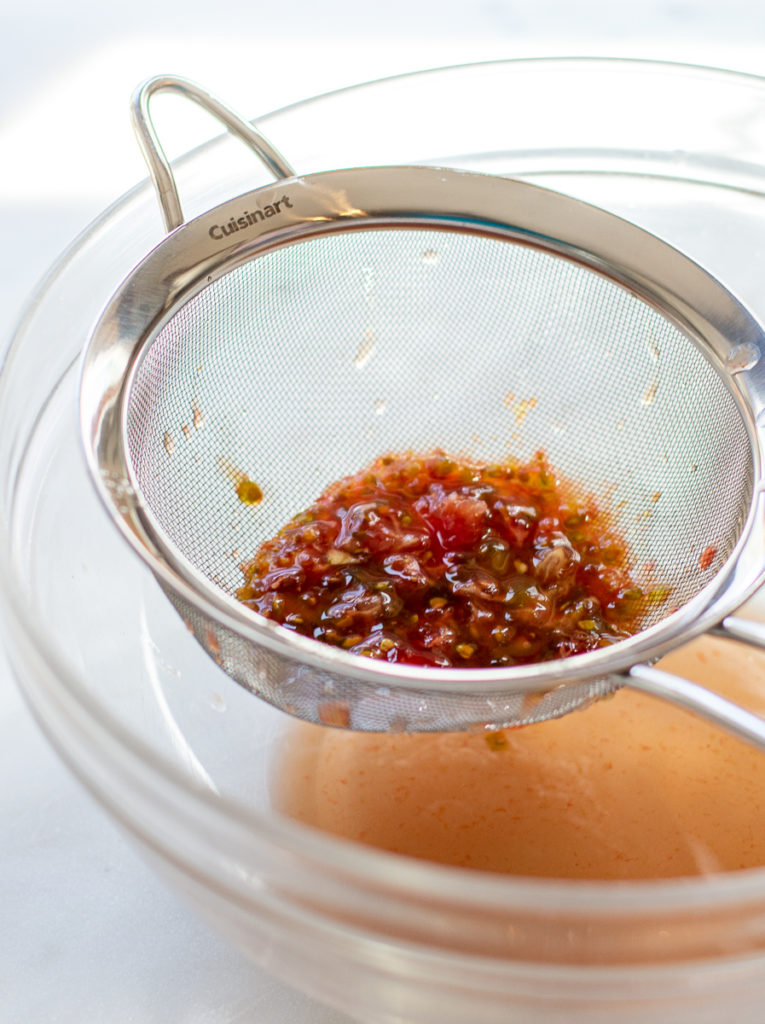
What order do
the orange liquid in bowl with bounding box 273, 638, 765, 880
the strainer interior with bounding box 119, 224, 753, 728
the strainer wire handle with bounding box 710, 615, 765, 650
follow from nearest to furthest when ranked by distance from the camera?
the strainer wire handle with bounding box 710, 615, 765, 650
the orange liquid in bowl with bounding box 273, 638, 765, 880
the strainer interior with bounding box 119, 224, 753, 728

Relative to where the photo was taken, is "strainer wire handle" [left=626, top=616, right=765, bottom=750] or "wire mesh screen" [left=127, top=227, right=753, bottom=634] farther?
"wire mesh screen" [left=127, top=227, right=753, bottom=634]

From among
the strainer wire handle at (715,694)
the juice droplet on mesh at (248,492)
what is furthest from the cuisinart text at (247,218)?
the strainer wire handle at (715,694)

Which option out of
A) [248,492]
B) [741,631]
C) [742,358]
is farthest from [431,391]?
[741,631]

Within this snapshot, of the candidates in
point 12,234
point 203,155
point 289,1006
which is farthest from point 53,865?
point 12,234

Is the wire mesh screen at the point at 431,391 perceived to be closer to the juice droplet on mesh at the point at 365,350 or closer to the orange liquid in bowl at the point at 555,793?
the juice droplet on mesh at the point at 365,350

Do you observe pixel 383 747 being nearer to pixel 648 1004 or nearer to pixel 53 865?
pixel 53 865

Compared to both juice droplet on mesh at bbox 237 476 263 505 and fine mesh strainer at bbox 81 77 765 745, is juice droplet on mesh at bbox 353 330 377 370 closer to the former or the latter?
fine mesh strainer at bbox 81 77 765 745

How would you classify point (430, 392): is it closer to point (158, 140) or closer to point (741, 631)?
point (158, 140)

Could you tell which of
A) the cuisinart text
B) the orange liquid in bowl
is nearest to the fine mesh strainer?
the cuisinart text
